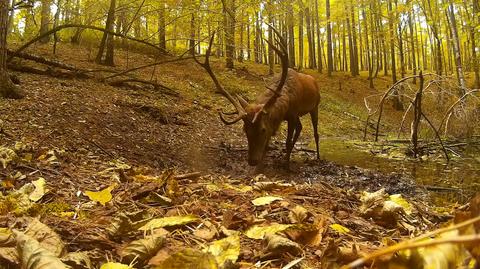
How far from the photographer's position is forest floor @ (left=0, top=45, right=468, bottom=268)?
6.61 ft

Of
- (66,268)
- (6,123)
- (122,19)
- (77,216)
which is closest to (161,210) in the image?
(77,216)

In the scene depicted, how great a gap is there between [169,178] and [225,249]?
1.49 m

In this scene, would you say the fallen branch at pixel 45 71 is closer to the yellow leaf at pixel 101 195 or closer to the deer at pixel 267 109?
the deer at pixel 267 109

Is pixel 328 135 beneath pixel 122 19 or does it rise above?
beneath

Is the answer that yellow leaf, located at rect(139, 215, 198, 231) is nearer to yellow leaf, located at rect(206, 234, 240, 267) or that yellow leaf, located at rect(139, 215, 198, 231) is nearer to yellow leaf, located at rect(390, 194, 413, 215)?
yellow leaf, located at rect(206, 234, 240, 267)

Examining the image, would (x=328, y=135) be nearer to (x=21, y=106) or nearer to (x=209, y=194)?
(x=21, y=106)

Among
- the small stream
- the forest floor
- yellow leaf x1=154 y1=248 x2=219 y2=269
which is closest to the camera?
yellow leaf x1=154 y1=248 x2=219 y2=269

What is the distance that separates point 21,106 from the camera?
647 centimetres

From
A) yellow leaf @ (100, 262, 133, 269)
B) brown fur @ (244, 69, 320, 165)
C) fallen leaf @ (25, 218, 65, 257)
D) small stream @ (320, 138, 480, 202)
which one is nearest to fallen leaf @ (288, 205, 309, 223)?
yellow leaf @ (100, 262, 133, 269)

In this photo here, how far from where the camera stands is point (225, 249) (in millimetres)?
1788

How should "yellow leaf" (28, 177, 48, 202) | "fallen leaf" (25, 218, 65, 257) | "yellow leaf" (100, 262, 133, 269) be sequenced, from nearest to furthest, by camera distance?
"yellow leaf" (100, 262, 133, 269) < "fallen leaf" (25, 218, 65, 257) < "yellow leaf" (28, 177, 48, 202)

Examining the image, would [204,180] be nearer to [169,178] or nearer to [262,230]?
[169,178]

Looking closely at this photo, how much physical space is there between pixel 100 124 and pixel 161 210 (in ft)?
16.5

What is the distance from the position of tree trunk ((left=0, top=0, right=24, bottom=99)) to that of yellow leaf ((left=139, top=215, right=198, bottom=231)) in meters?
5.39
